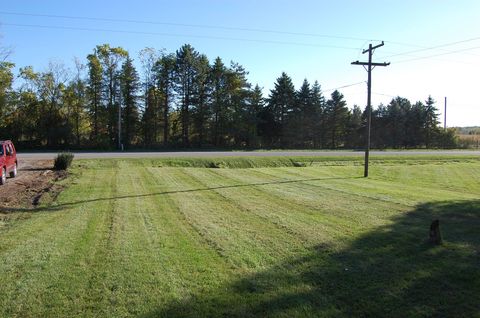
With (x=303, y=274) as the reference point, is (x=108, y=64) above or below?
above

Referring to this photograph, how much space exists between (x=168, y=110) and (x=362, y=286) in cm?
5273

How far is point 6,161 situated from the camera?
1797 centimetres

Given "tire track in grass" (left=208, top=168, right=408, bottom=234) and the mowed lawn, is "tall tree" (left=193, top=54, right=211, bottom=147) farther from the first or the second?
the mowed lawn

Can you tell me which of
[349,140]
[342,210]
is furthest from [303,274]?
[349,140]

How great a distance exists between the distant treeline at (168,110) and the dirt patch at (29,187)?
2509cm

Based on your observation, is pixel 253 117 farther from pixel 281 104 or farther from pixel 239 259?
pixel 239 259

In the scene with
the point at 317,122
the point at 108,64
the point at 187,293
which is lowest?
the point at 187,293

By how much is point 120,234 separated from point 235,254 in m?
2.59

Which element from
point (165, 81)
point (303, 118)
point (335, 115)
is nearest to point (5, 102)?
point (165, 81)

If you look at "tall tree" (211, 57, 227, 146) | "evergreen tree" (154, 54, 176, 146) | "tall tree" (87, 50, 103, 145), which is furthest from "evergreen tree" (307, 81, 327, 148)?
"tall tree" (87, 50, 103, 145)

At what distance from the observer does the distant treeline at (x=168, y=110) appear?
166 feet

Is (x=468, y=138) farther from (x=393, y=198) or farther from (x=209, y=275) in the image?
(x=209, y=275)

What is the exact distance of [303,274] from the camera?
593 cm

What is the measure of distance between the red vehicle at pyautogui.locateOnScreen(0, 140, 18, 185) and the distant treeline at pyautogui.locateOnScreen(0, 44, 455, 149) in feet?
88.8
